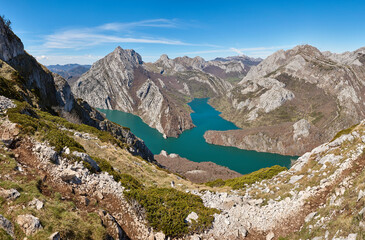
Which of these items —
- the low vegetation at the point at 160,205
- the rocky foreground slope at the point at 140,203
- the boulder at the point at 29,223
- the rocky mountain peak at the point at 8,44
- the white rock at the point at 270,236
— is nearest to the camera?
the boulder at the point at 29,223

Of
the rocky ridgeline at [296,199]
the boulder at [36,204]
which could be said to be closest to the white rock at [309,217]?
the rocky ridgeline at [296,199]

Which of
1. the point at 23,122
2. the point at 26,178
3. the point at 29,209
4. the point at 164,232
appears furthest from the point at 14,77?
the point at 164,232

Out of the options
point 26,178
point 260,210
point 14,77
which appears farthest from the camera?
point 14,77

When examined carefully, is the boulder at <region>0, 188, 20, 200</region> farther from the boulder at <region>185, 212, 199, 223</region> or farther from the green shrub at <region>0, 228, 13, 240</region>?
the boulder at <region>185, 212, 199, 223</region>

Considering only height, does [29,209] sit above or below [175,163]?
above

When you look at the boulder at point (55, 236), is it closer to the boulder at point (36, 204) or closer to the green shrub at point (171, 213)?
the boulder at point (36, 204)

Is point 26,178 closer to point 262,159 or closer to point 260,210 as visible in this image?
point 260,210

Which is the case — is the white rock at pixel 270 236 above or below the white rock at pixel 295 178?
below
